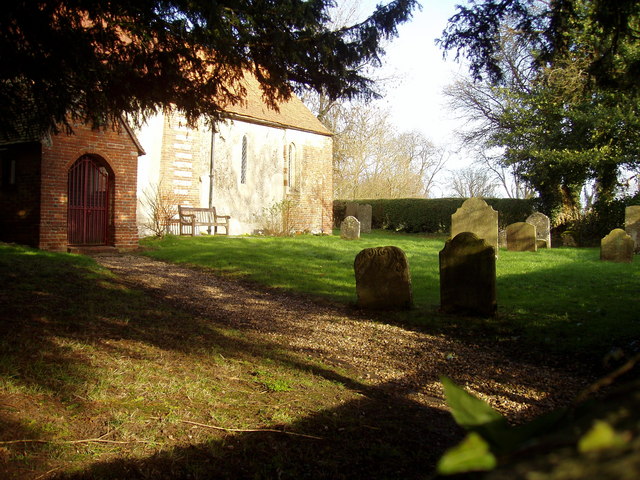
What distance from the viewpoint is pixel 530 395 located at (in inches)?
195

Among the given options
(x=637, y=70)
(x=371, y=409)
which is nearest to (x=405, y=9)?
(x=637, y=70)

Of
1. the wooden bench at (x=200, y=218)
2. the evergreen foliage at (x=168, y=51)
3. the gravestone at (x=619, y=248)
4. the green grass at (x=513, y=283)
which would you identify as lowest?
the green grass at (x=513, y=283)

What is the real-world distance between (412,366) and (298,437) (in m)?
2.48

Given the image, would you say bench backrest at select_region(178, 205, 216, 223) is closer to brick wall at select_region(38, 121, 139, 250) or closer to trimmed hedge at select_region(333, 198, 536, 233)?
brick wall at select_region(38, 121, 139, 250)

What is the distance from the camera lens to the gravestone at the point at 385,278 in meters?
8.41

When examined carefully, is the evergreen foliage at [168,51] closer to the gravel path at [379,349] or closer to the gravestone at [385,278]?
the gravestone at [385,278]

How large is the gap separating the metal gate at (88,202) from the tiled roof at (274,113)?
894 cm

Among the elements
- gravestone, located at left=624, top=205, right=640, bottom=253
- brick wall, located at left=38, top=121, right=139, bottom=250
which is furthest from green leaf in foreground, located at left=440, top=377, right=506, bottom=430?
gravestone, located at left=624, top=205, right=640, bottom=253

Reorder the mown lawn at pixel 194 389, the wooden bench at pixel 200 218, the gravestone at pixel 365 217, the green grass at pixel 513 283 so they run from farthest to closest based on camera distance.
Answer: the gravestone at pixel 365 217 < the wooden bench at pixel 200 218 < the green grass at pixel 513 283 < the mown lawn at pixel 194 389

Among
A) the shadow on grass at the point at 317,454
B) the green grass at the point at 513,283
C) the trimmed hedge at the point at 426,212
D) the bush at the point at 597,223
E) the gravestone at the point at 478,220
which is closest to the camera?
the shadow on grass at the point at 317,454

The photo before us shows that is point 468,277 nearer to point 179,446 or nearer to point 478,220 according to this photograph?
point 179,446

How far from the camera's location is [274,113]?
2536 cm

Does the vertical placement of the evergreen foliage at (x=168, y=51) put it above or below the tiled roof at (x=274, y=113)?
below

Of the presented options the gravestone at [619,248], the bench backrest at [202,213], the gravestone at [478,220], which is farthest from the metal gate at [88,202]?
the gravestone at [619,248]
